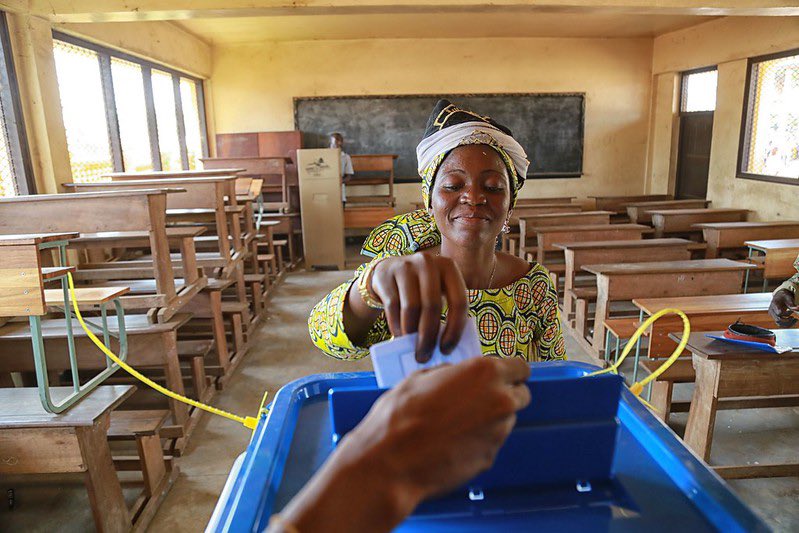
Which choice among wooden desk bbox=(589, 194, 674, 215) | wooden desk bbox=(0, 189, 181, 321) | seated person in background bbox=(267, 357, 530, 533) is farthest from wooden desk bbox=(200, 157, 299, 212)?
seated person in background bbox=(267, 357, 530, 533)

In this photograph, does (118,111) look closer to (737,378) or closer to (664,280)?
(664,280)

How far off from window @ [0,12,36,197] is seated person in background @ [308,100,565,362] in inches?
141

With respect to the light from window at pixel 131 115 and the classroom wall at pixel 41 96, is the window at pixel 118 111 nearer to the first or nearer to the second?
the light from window at pixel 131 115

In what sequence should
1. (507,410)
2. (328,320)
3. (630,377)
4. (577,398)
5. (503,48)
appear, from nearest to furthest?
(507,410)
(577,398)
(328,320)
(630,377)
(503,48)

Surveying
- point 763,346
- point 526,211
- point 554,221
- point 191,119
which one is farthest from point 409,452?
point 191,119

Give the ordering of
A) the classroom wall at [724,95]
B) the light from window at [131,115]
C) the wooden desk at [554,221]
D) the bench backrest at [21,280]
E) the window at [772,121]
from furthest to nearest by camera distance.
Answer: the classroom wall at [724,95], the window at [772,121], the light from window at [131,115], the wooden desk at [554,221], the bench backrest at [21,280]

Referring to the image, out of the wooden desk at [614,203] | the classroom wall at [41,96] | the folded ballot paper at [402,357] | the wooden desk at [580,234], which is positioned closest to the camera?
the folded ballot paper at [402,357]

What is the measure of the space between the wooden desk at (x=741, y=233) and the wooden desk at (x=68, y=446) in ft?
15.9

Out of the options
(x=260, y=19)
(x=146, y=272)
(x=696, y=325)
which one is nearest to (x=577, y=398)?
(x=696, y=325)

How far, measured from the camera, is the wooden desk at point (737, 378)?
215 cm

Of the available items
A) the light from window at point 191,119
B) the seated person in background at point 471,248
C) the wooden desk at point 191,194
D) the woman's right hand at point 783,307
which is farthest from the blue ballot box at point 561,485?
the light from window at point 191,119

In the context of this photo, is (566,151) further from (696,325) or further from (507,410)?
(507,410)

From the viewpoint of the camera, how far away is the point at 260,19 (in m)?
6.40

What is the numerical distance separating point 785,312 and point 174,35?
700cm
